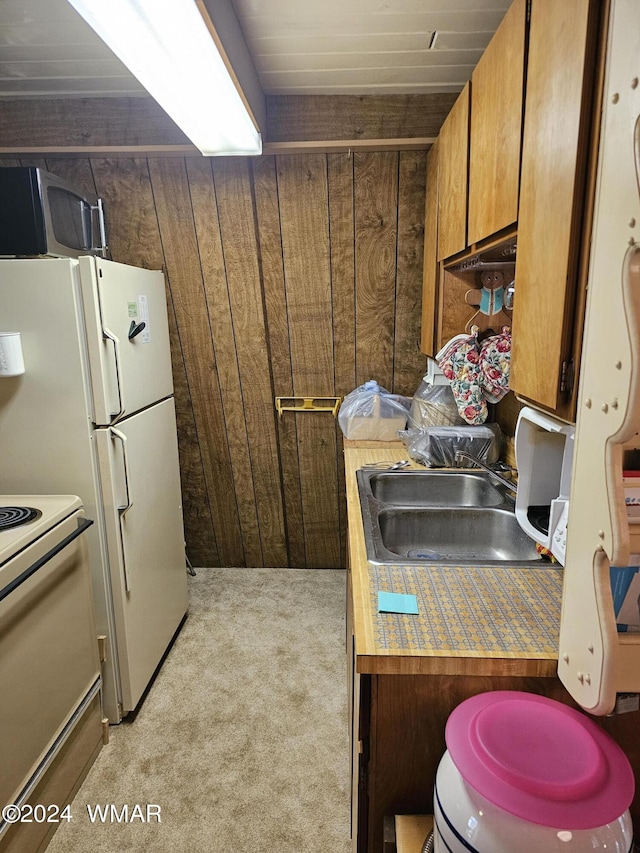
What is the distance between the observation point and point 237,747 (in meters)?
1.91

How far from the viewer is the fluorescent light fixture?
1.23 m

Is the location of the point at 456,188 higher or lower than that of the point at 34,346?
higher

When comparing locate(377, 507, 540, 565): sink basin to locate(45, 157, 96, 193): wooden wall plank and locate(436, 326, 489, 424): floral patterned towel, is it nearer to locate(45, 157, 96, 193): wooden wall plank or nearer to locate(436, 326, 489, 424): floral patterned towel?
locate(436, 326, 489, 424): floral patterned towel

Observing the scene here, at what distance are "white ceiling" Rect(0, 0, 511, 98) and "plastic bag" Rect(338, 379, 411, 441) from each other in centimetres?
141

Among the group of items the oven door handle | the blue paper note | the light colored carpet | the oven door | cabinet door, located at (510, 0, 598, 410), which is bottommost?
the light colored carpet

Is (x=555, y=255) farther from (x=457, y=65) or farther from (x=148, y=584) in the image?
(x=148, y=584)

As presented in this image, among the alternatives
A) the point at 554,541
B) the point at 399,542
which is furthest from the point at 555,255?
the point at 399,542

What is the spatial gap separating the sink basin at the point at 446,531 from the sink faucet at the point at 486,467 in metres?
0.13

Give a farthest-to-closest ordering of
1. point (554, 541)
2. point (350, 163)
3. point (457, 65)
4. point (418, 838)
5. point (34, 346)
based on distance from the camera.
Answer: point (350, 163) < point (457, 65) < point (34, 346) < point (554, 541) < point (418, 838)

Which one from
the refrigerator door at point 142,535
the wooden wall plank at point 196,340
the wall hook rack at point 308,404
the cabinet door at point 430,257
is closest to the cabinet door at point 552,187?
the cabinet door at point 430,257

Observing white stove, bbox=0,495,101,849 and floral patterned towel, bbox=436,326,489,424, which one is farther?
floral patterned towel, bbox=436,326,489,424

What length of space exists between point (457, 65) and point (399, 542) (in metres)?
1.93

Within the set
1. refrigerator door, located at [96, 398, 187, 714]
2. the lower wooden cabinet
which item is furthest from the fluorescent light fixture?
the lower wooden cabinet

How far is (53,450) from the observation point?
182 cm
